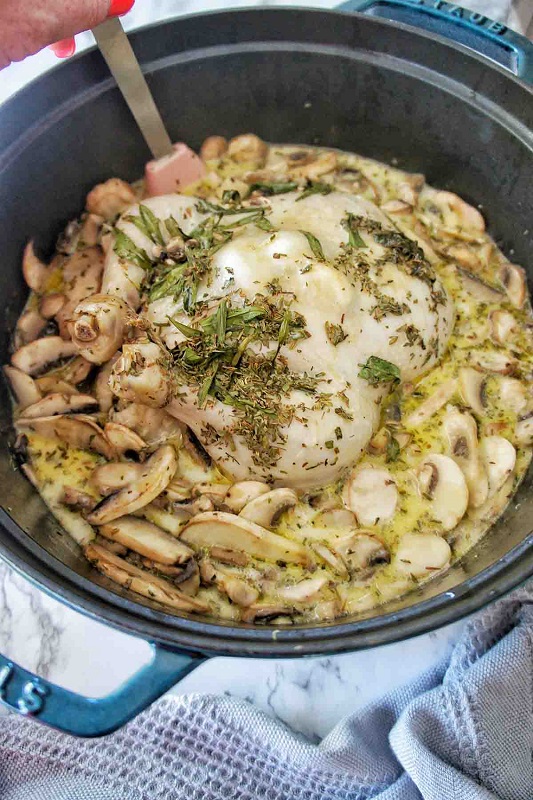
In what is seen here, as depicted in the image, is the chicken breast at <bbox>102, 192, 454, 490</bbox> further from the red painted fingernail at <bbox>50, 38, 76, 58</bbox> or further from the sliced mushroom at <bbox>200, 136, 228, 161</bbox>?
the red painted fingernail at <bbox>50, 38, 76, 58</bbox>

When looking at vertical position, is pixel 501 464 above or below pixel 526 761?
above

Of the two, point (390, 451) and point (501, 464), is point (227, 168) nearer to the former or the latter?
point (390, 451)

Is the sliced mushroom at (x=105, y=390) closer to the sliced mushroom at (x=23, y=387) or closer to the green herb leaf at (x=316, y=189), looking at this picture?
the sliced mushroom at (x=23, y=387)

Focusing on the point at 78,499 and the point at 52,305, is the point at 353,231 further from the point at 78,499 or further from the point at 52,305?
the point at 78,499

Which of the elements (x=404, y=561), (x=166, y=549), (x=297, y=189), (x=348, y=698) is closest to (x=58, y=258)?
(x=297, y=189)

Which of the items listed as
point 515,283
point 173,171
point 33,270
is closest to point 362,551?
point 515,283

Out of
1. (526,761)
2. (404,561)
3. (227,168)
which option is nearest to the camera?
(526,761)

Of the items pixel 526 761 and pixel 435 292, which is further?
pixel 435 292
